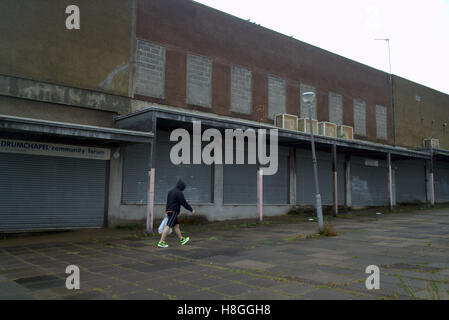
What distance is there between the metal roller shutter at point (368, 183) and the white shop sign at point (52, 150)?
55.0 feet

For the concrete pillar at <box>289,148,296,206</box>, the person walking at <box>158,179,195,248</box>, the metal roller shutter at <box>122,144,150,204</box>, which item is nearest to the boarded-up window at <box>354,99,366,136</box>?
the concrete pillar at <box>289,148,296,206</box>

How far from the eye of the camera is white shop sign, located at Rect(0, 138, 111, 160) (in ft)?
40.5

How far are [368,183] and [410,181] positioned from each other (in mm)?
5675

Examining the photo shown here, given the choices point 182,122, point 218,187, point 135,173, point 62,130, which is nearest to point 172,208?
point 62,130

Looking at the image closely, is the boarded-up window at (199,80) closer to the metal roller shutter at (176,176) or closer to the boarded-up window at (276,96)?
the metal roller shutter at (176,176)

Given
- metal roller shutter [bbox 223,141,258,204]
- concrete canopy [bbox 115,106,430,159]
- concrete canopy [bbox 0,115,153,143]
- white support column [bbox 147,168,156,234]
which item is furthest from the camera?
metal roller shutter [bbox 223,141,258,204]

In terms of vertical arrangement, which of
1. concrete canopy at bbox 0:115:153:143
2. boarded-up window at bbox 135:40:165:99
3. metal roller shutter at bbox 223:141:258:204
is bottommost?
metal roller shutter at bbox 223:141:258:204

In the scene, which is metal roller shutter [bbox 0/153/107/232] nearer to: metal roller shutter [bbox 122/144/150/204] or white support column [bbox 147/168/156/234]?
metal roller shutter [bbox 122/144/150/204]

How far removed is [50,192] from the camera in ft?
43.3

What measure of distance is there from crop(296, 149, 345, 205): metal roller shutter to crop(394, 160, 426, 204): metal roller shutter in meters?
6.58

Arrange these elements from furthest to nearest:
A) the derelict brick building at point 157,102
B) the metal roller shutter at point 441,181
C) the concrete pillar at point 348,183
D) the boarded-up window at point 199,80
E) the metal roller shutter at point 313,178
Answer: the metal roller shutter at point 441,181, the concrete pillar at point 348,183, the metal roller shutter at point 313,178, the boarded-up window at point 199,80, the derelict brick building at point 157,102

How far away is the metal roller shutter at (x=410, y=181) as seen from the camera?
2786 cm

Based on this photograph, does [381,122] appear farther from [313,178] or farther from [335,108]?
[313,178]

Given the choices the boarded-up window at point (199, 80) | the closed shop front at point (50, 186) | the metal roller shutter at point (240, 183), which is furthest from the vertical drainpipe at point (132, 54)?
the metal roller shutter at point (240, 183)
